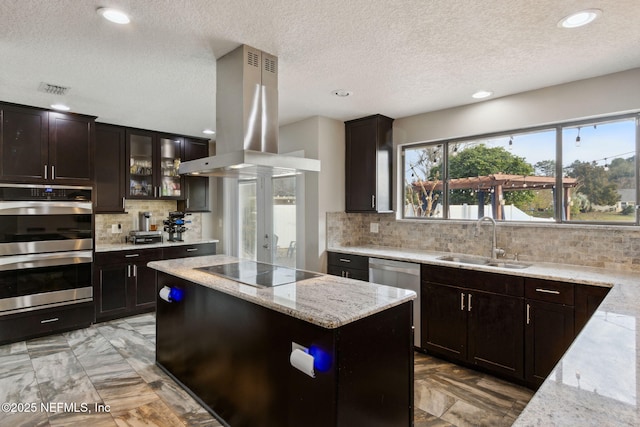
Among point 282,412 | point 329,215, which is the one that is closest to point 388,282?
point 329,215

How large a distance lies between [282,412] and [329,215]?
2635 mm

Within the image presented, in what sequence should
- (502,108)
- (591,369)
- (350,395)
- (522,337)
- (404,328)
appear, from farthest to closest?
(502,108) → (522,337) → (404,328) → (350,395) → (591,369)

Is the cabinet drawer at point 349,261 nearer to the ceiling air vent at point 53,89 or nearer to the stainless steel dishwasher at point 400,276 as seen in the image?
the stainless steel dishwasher at point 400,276

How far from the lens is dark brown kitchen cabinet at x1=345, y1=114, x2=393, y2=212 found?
13.5 feet

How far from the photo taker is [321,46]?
2.38 meters

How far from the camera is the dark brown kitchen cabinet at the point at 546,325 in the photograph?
2.55 meters

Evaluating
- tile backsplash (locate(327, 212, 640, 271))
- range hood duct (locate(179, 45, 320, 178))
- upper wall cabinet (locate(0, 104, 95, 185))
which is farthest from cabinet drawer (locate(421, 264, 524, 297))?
upper wall cabinet (locate(0, 104, 95, 185))

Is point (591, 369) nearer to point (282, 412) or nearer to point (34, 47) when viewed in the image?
point (282, 412)

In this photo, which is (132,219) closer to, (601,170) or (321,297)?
(321,297)

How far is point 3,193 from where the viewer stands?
3504mm

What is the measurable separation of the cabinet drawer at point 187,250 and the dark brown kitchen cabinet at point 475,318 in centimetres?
318

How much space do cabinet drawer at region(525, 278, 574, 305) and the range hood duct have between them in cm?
195

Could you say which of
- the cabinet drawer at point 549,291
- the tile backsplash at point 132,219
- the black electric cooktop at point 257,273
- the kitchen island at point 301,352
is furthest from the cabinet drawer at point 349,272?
the tile backsplash at point 132,219

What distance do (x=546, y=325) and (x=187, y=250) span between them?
4.22 m
